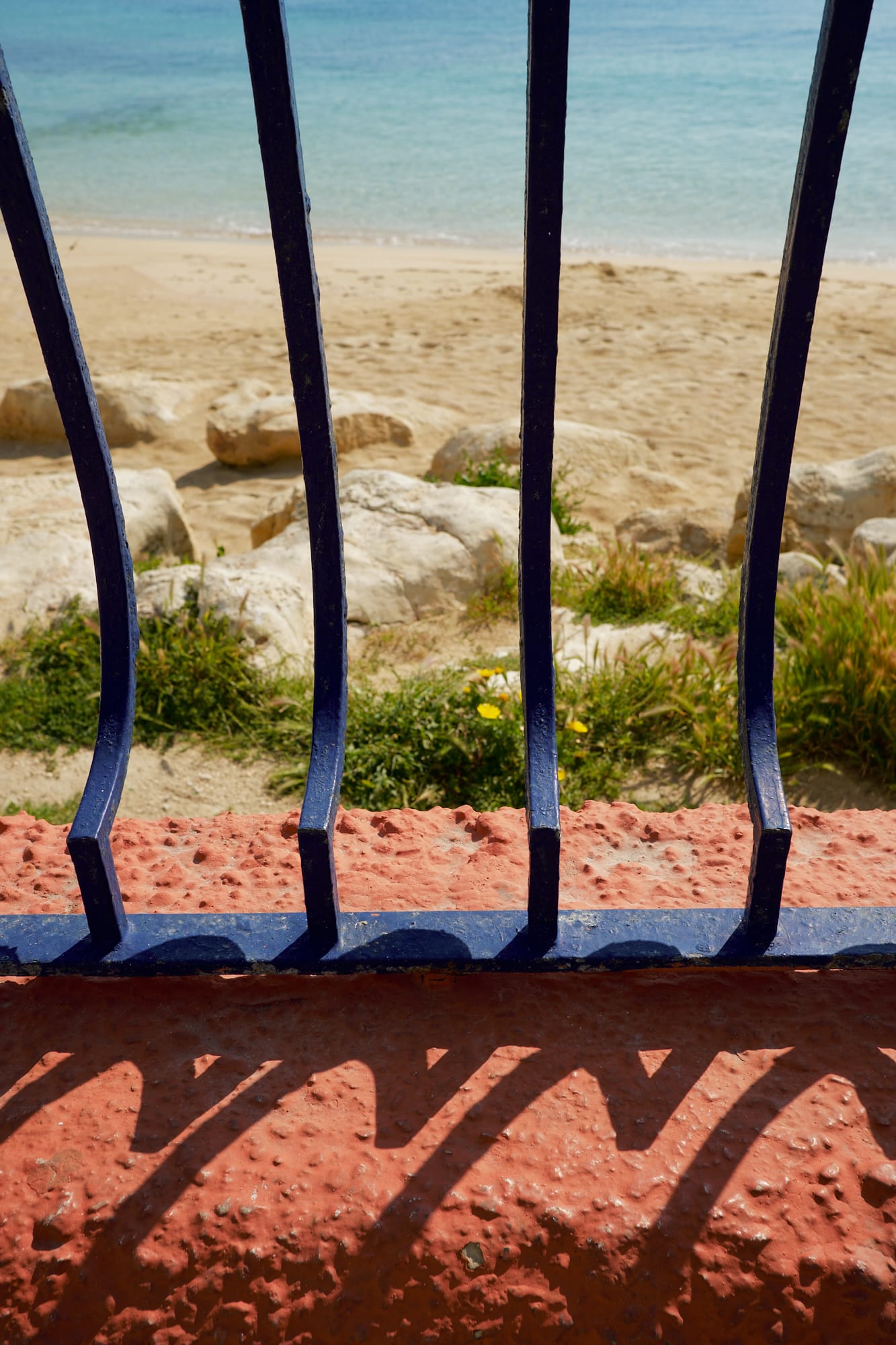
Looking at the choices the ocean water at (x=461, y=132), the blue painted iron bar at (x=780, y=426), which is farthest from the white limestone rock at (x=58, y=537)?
the blue painted iron bar at (x=780, y=426)

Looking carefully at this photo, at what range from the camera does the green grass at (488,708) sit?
3.70m

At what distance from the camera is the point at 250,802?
3738 millimetres

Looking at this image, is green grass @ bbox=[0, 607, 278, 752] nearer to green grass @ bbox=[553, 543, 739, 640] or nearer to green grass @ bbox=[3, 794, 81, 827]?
green grass @ bbox=[3, 794, 81, 827]

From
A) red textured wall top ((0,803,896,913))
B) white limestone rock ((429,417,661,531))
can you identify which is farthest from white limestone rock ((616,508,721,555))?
red textured wall top ((0,803,896,913))

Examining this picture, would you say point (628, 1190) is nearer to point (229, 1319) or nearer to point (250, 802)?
point (229, 1319)

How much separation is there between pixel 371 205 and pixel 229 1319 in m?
22.1

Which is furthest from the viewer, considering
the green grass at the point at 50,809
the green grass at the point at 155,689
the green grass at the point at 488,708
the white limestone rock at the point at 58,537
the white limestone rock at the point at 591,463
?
the white limestone rock at the point at 591,463

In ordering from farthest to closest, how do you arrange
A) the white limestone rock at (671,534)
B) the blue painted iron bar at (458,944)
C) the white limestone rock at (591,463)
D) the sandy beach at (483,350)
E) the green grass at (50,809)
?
the sandy beach at (483,350), the white limestone rock at (591,463), the white limestone rock at (671,534), the green grass at (50,809), the blue painted iron bar at (458,944)

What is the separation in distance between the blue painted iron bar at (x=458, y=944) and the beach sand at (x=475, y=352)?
3.59m

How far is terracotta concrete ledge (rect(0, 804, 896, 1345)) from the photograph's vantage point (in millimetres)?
877

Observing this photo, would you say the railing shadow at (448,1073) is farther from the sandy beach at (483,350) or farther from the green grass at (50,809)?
the sandy beach at (483,350)

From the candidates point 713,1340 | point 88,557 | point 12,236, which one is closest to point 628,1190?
point 713,1340

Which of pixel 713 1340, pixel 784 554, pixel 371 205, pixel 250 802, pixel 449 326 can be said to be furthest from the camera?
pixel 371 205

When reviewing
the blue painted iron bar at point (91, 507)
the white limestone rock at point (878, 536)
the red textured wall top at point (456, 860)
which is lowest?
the white limestone rock at point (878, 536)
